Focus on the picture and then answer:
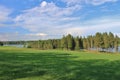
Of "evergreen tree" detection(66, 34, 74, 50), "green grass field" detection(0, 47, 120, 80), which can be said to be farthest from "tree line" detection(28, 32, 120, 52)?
"green grass field" detection(0, 47, 120, 80)

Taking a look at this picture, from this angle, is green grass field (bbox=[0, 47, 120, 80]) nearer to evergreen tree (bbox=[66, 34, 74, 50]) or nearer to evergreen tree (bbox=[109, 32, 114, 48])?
evergreen tree (bbox=[109, 32, 114, 48])

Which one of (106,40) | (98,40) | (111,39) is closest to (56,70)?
(98,40)

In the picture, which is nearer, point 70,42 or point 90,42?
point 70,42

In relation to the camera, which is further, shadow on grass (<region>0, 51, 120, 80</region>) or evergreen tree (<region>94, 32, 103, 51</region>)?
evergreen tree (<region>94, 32, 103, 51</region>)

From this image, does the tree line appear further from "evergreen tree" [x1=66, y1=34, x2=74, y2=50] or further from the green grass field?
the green grass field

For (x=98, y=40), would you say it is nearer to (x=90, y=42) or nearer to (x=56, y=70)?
(x=90, y=42)

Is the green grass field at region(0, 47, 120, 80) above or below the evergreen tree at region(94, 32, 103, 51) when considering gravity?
below

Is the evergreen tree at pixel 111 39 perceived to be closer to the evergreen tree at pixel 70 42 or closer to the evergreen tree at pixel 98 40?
the evergreen tree at pixel 98 40

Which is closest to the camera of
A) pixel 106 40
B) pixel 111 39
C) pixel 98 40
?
pixel 98 40

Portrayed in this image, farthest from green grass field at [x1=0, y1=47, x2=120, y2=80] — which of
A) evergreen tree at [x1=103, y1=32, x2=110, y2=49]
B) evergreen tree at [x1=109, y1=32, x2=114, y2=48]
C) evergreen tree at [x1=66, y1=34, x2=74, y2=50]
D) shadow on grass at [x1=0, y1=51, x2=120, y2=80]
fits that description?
evergreen tree at [x1=66, y1=34, x2=74, y2=50]

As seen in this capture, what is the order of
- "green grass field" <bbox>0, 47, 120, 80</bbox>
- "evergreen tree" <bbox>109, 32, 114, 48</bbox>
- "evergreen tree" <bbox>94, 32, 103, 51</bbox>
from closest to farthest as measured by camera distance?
"green grass field" <bbox>0, 47, 120, 80</bbox> → "evergreen tree" <bbox>94, 32, 103, 51</bbox> → "evergreen tree" <bbox>109, 32, 114, 48</bbox>

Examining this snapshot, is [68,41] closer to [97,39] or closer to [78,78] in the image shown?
[97,39]

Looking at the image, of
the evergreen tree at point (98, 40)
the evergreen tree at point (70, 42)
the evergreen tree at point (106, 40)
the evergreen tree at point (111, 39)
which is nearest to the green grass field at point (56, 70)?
the evergreen tree at point (106, 40)

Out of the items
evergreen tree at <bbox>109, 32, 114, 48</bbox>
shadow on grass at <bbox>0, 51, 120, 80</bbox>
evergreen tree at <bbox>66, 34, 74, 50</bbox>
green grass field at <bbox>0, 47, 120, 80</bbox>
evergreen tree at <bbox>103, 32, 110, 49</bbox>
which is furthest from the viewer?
evergreen tree at <bbox>66, 34, 74, 50</bbox>
